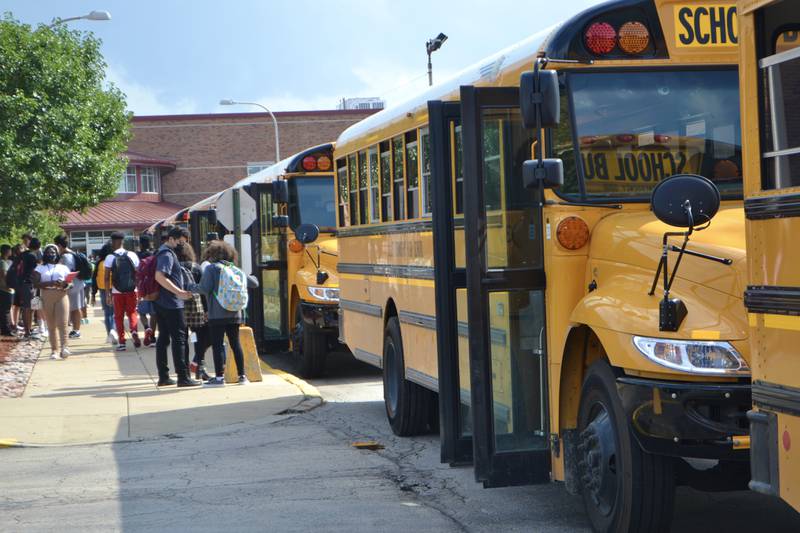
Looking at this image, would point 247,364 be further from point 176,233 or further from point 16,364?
point 16,364

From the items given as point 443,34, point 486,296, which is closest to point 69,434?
point 486,296

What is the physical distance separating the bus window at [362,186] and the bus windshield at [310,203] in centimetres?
430

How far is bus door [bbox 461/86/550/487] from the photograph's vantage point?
6145mm

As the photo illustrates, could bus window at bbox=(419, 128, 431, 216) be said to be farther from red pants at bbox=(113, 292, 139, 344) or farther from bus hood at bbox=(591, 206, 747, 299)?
red pants at bbox=(113, 292, 139, 344)

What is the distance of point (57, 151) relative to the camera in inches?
1043

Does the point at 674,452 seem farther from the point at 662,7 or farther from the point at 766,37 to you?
the point at 662,7

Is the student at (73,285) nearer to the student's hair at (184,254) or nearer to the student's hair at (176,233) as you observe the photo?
the student's hair at (184,254)

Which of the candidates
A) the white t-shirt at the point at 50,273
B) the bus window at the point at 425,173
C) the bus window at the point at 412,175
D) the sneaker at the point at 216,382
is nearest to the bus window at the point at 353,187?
the bus window at the point at 412,175

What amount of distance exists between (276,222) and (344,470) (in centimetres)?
708

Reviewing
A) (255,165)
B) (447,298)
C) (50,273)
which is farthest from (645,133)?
(255,165)

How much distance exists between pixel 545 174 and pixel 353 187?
523 centimetres

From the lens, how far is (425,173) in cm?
837

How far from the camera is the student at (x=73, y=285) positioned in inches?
765

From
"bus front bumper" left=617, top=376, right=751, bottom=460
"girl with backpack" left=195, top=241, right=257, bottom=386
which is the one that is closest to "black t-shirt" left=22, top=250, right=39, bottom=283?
"girl with backpack" left=195, top=241, right=257, bottom=386
